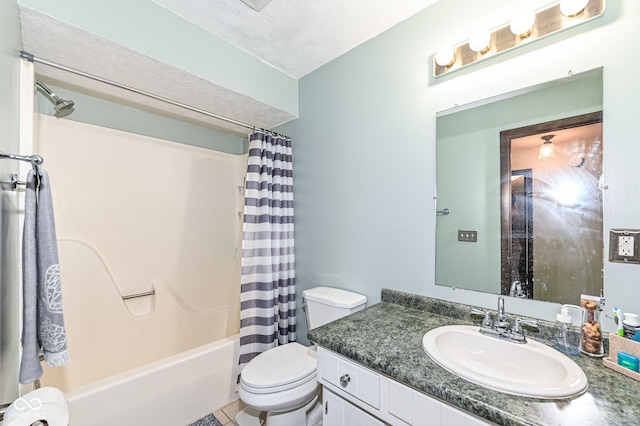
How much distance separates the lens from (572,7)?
40.1 inches

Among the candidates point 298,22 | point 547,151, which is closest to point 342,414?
point 547,151

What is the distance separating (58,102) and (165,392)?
1829 millimetres

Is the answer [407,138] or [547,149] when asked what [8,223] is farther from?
[547,149]

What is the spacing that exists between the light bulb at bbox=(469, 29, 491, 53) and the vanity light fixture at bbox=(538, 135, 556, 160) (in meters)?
0.47

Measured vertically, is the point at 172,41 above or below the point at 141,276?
above

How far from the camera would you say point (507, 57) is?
1.19 meters

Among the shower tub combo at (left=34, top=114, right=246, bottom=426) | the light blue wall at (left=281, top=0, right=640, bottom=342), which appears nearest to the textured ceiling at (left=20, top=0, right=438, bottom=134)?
the light blue wall at (left=281, top=0, right=640, bottom=342)

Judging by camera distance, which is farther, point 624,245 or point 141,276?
point 141,276

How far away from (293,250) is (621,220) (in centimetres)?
172

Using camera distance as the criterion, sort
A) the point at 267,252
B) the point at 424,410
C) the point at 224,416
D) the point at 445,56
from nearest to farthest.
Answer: the point at 424,410
the point at 445,56
the point at 224,416
the point at 267,252

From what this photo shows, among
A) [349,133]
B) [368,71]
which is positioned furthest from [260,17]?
[349,133]

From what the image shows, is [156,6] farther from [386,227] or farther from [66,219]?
[386,227]

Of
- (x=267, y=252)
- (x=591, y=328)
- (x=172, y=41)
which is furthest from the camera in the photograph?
(x=267, y=252)

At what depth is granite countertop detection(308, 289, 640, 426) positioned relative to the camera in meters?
0.66
